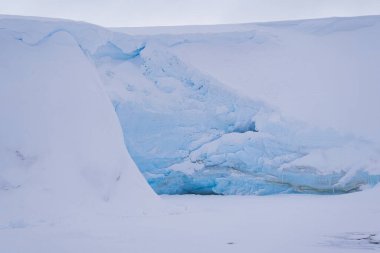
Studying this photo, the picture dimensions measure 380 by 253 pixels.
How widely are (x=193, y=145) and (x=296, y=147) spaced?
2.47 meters

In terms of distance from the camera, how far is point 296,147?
1069cm

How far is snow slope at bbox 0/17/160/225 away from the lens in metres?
5.78

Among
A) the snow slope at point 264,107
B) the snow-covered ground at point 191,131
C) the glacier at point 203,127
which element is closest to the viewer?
the snow-covered ground at point 191,131

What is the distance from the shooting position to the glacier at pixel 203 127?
10.6 meters

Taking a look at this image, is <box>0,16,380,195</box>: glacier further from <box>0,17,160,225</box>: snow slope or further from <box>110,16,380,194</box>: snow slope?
<box>0,17,160,225</box>: snow slope

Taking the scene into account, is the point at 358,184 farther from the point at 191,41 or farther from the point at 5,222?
the point at 5,222

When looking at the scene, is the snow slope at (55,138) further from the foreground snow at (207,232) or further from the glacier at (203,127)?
the glacier at (203,127)

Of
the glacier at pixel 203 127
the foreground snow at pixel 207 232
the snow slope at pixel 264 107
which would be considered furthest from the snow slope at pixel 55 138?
the snow slope at pixel 264 107

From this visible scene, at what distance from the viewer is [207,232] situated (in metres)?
5.17

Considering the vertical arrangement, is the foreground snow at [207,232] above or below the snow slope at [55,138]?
below

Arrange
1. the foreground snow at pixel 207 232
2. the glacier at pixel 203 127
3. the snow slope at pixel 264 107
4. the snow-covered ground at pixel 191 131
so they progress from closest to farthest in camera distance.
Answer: the foreground snow at pixel 207 232 → the snow-covered ground at pixel 191 131 → the snow slope at pixel 264 107 → the glacier at pixel 203 127

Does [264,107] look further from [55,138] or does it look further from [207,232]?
[207,232]

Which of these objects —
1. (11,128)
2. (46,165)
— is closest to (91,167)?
(46,165)

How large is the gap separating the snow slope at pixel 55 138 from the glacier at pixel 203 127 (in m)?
3.21
